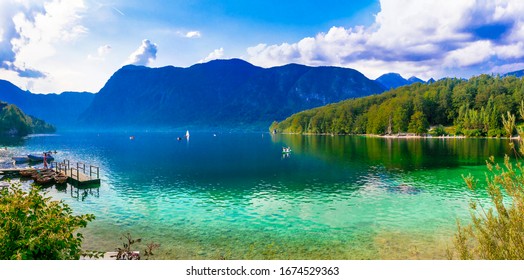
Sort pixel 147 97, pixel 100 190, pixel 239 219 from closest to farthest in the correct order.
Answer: pixel 239 219 < pixel 100 190 < pixel 147 97

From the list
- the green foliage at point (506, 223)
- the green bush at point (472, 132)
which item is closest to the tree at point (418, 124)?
the green bush at point (472, 132)

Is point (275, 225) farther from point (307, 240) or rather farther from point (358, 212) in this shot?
point (358, 212)

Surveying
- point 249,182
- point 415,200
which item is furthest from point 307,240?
point 249,182

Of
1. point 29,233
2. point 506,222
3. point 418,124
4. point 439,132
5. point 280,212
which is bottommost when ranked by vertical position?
point 280,212

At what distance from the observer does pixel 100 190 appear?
46406mm

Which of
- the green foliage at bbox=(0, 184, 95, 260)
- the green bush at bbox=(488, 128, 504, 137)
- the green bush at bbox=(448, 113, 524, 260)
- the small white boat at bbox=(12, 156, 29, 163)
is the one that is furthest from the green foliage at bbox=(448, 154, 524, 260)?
the green bush at bbox=(488, 128, 504, 137)

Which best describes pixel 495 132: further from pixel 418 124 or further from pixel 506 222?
pixel 506 222

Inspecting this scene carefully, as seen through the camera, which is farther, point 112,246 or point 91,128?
point 91,128

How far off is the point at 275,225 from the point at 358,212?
29.7ft

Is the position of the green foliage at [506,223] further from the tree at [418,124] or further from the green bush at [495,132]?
the tree at [418,124]

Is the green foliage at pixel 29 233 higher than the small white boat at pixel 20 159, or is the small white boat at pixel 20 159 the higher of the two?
the green foliage at pixel 29 233

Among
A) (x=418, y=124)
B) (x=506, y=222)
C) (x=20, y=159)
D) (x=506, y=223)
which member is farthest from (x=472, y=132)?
(x=506, y=223)

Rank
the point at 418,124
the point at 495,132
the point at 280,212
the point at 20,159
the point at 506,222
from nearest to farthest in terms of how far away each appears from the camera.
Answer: the point at 506,222 → the point at 280,212 → the point at 20,159 → the point at 495,132 → the point at 418,124

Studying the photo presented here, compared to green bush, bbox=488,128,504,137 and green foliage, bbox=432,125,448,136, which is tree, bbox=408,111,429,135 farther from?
green bush, bbox=488,128,504,137
